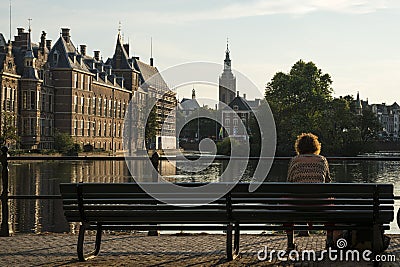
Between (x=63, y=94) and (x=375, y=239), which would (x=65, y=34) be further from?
(x=375, y=239)

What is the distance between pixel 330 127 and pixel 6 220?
2106 inches

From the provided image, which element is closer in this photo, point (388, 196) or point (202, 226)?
point (388, 196)

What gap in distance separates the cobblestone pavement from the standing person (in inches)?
22.9

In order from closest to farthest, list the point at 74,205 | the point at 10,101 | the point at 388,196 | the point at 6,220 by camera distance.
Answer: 1. the point at 388,196
2. the point at 74,205
3. the point at 6,220
4. the point at 10,101

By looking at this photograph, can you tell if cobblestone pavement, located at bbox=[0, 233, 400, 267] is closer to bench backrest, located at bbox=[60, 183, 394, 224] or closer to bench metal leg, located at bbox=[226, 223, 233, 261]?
bench metal leg, located at bbox=[226, 223, 233, 261]

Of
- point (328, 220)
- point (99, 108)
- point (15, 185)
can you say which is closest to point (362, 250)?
point (328, 220)

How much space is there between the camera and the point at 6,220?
324 inches

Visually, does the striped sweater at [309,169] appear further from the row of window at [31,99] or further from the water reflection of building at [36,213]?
the row of window at [31,99]

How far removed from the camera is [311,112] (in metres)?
63.1

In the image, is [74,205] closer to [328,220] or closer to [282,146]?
[328,220]

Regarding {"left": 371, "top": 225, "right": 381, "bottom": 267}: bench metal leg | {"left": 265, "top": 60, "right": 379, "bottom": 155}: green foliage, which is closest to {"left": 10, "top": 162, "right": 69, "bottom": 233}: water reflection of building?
{"left": 371, "top": 225, "right": 381, "bottom": 267}: bench metal leg

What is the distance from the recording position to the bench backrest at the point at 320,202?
586 centimetres

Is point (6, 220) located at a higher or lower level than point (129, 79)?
lower

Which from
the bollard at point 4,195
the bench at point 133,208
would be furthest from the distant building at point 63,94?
the bench at point 133,208
